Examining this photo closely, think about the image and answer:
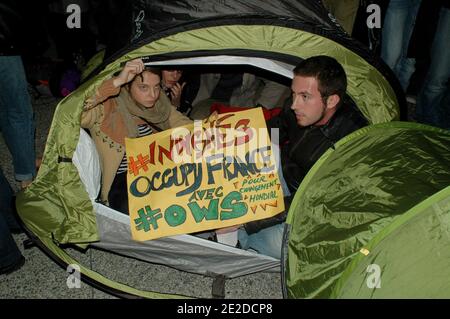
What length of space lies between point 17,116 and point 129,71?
852mm

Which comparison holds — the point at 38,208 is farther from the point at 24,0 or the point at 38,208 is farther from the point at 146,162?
the point at 24,0

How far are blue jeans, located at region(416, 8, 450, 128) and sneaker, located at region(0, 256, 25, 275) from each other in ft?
9.26

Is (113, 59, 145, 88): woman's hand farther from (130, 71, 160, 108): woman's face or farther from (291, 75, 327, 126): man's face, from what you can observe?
(291, 75, 327, 126): man's face

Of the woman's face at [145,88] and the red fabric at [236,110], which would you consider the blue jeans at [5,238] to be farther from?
the red fabric at [236,110]

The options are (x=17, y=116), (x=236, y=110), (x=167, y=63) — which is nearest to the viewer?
(x=167, y=63)

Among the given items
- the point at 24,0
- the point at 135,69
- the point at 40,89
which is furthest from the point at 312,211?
the point at 40,89

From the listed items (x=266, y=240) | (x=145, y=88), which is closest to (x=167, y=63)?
(x=145, y=88)

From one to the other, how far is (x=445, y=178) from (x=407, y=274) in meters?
0.39

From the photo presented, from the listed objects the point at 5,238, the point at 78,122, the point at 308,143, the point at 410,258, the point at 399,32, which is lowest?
the point at 5,238

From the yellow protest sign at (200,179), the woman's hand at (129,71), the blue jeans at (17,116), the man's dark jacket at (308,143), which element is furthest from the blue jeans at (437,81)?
the blue jeans at (17,116)

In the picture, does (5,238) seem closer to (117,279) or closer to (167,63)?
(117,279)

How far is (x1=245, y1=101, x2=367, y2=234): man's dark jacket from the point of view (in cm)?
198

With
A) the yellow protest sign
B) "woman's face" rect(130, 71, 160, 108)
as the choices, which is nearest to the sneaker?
the yellow protest sign

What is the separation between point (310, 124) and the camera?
2020 mm
